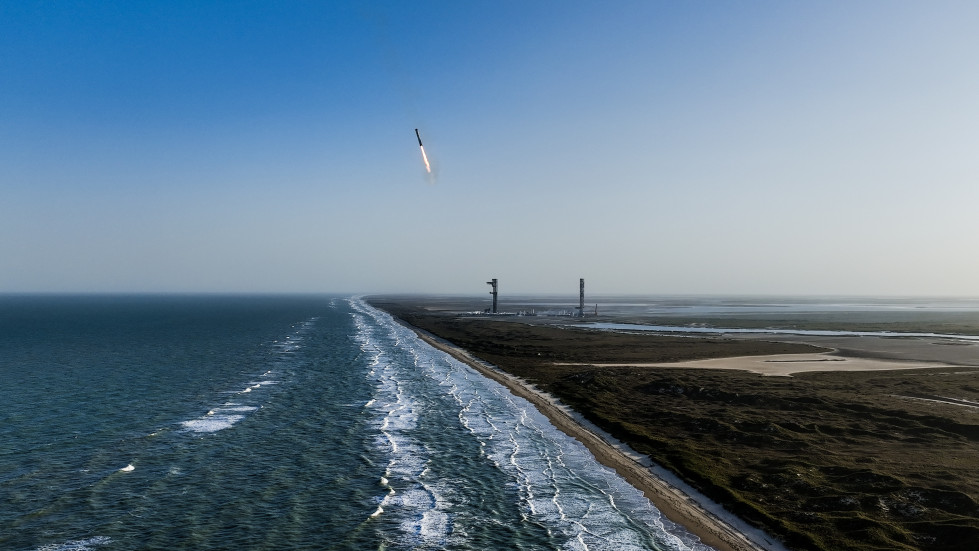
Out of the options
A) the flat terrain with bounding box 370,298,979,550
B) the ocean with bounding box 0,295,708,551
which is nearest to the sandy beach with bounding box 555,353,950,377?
the flat terrain with bounding box 370,298,979,550

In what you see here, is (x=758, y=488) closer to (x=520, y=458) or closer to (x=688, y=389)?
(x=520, y=458)

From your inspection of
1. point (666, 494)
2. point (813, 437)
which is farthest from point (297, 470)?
point (813, 437)

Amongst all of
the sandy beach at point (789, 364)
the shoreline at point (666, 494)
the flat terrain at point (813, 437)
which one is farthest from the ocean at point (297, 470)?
the sandy beach at point (789, 364)

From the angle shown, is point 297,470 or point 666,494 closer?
point 666,494

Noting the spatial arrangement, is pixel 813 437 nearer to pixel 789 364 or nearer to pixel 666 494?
pixel 666 494

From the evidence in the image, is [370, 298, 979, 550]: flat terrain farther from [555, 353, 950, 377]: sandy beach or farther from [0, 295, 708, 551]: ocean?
[0, 295, 708, 551]: ocean

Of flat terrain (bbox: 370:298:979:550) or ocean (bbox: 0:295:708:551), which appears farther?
flat terrain (bbox: 370:298:979:550)

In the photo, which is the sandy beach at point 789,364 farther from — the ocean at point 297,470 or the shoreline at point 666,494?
the shoreline at point 666,494
